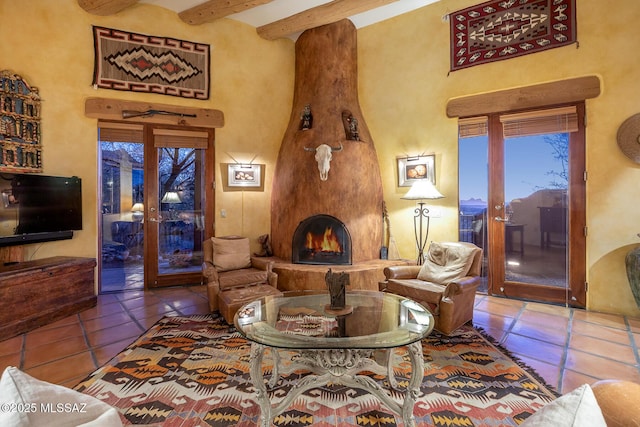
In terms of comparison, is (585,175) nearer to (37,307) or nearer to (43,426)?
(43,426)

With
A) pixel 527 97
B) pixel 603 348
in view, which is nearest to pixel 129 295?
pixel 603 348

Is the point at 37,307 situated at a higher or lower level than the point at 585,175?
lower

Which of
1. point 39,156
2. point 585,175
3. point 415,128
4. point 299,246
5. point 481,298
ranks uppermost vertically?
point 415,128

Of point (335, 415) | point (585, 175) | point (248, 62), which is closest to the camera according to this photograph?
point (335, 415)

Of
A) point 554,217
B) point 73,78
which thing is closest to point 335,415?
point 554,217

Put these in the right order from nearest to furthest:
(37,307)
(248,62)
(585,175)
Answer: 1. (37,307)
2. (585,175)
3. (248,62)

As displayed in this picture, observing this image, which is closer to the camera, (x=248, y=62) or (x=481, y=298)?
(x=481, y=298)

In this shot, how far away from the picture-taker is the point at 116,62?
445cm

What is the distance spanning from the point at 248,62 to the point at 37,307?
14.3ft

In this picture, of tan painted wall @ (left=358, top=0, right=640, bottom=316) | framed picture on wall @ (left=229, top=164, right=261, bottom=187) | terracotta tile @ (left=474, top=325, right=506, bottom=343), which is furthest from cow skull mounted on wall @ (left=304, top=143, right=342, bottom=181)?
terracotta tile @ (left=474, top=325, right=506, bottom=343)

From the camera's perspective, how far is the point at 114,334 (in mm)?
3121

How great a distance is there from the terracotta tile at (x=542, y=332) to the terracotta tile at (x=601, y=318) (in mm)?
484

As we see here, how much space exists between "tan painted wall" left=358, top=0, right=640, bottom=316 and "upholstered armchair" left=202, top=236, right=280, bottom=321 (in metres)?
2.31

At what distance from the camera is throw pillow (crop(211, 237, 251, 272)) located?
4078mm
